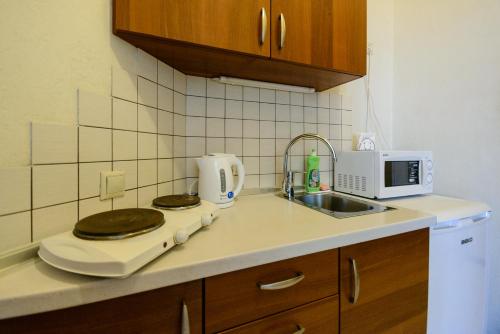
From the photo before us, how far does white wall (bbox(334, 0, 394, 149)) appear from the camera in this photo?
1606 millimetres

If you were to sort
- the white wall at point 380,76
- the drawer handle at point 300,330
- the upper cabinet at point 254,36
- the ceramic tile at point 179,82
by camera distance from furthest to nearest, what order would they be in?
1. the white wall at point 380,76
2. the ceramic tile at point 179,82
3. the upper cabinet at point 254,36
4. the drawer handle at point 300,330

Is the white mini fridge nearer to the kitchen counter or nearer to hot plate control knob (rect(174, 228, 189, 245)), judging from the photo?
the kitchen counter

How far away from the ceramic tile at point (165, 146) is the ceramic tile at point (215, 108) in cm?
28

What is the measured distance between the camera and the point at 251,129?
1.27 m

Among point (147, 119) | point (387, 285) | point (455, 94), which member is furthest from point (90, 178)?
point (455, 94)

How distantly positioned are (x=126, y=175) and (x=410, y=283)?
112cm

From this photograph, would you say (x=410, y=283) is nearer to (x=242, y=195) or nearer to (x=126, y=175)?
(x=242, y=195)

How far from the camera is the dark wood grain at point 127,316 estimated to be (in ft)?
1.30

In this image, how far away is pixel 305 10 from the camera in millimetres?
954

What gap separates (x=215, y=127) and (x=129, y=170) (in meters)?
0.53

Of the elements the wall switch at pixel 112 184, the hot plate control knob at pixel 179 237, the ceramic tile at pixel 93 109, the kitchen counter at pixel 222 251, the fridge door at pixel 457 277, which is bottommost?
the fridge door at pixel 457 277

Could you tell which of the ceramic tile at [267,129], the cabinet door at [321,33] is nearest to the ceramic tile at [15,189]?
the cabinet door at [321,33]

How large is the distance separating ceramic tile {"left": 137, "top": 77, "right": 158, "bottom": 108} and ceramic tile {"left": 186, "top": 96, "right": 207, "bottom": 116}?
0.24 m

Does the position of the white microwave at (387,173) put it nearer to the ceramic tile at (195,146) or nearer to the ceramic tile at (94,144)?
the ceramic tile at (195,146)
